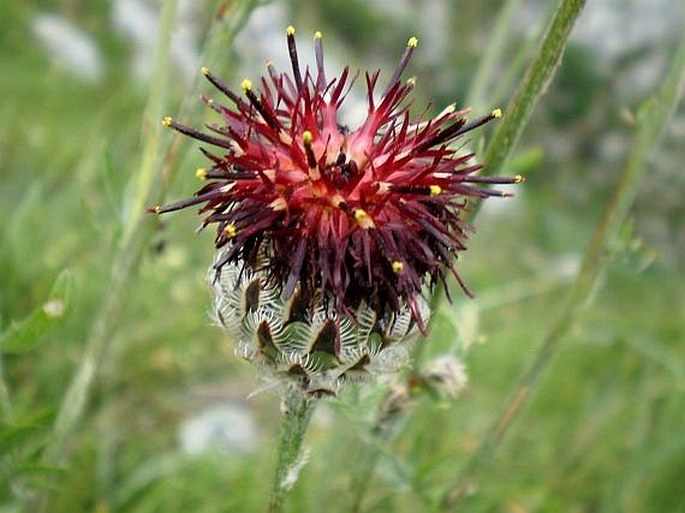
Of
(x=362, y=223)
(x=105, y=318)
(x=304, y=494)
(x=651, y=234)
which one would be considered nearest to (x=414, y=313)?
(x=362, y=223)

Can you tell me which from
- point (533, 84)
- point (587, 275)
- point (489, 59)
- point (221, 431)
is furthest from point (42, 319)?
point (221, 431)

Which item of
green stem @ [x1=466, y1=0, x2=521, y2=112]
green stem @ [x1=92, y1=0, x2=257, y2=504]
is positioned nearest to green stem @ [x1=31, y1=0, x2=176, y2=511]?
green stem @ [x1=92, y1=0, x2=257, y2=504]

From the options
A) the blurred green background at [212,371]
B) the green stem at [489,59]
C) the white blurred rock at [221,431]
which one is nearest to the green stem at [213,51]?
the blurred green background at [212,371]

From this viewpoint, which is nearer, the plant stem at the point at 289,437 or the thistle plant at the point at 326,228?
the thistle plant at the point at 326,228

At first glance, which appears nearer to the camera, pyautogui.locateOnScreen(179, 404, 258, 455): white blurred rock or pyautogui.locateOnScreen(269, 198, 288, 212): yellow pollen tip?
pyautogui.locateOnScreen(269, 198, 288, 212): yellow pollen tip

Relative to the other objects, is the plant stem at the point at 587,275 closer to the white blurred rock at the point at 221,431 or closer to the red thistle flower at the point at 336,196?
the red thistle flower at the point at 336,196

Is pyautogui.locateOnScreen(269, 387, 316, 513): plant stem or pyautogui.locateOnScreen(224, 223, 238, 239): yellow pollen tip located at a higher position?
pyautogui.locateOnScreen(224, 223, 238, 239): yellow pollen tip

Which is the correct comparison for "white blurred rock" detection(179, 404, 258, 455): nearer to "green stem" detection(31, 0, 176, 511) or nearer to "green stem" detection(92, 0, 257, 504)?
"green stem" detection(31, 0, 176, 511)
